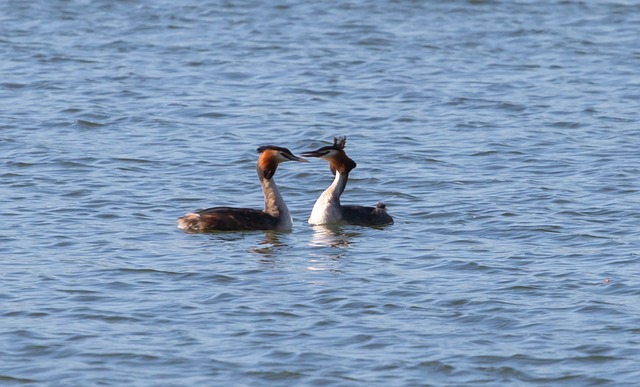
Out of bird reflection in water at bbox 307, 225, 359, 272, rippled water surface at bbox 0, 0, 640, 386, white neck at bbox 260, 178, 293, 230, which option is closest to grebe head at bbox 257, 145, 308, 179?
white neck at bbox 260, 178, 293, 230

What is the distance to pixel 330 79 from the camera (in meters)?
24.8

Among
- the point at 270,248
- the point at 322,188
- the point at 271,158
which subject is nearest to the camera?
the point at 270,248

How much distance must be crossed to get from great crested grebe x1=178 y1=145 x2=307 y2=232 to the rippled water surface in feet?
0.65

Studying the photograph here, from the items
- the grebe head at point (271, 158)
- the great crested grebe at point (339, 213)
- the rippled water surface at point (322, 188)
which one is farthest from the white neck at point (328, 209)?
the grebe head at point (271, 158)

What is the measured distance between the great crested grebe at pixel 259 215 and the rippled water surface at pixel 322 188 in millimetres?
198

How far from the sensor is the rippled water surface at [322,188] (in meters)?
11.1

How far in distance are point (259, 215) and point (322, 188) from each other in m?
2.65

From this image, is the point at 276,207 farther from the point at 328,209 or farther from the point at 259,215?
the point at 328,209

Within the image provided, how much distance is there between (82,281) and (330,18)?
18215 millimetres

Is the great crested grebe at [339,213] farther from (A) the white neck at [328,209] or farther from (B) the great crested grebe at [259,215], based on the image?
(B) the great crested grebe at [259,215]

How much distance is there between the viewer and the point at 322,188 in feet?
58.6

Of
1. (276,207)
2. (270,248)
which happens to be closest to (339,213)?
(276,207)

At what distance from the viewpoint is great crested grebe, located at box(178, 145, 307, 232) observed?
15.0 meters

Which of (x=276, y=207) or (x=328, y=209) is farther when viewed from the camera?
(x=328, y=209)
